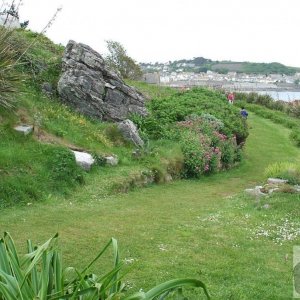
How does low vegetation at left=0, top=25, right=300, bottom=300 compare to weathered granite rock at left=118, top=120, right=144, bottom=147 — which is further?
weathered granite rock at left=118, top=120, right=144, bottom=147

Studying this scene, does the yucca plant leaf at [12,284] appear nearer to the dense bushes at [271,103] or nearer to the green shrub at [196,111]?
the green shrub at [196,111]

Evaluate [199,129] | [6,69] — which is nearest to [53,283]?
[6,69]

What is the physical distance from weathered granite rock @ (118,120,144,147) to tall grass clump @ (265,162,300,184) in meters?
3.83

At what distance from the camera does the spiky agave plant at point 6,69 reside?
8328 mm

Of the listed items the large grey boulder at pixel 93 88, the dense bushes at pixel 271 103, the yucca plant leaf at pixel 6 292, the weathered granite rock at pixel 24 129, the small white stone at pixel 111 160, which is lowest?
the dense bushes at pixel 271 103

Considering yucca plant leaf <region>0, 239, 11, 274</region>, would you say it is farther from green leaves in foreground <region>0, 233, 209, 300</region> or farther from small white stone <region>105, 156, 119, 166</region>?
small white stone <region>105, 156, 119, 166</region>

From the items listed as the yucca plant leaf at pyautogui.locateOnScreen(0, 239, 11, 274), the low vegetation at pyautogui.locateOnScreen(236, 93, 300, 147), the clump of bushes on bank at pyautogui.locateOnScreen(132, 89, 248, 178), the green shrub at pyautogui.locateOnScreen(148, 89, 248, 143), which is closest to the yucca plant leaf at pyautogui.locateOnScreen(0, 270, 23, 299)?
the yucca plant leaf at pyautogui.locateOnScreen(0, 239, 11, 274)

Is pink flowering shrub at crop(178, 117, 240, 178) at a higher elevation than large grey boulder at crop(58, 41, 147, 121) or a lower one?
lower

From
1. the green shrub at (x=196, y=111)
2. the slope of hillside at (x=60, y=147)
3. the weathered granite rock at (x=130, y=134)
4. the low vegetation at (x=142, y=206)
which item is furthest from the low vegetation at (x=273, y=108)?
the weathered granite rock at (x=130, y=134)

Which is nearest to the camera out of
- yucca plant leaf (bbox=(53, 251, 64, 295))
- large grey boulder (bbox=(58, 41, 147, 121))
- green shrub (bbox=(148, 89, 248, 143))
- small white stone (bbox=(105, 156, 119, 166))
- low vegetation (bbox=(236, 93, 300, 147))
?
yucca plant leaf (bbox=(53, 251, 64, 295))

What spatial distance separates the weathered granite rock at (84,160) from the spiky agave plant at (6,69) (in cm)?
246

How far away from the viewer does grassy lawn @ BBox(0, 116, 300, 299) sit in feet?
19.9

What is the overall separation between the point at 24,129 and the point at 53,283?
8748 mm

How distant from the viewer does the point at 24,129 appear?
12.0 meters
